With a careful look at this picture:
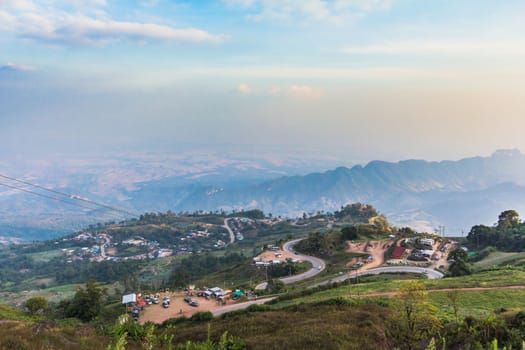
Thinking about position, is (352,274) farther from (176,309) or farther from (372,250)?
(176,309)

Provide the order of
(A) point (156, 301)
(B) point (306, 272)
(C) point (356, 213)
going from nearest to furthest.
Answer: (A) point (156, 301), (B) point (306, 272), (C) point (356, 213)

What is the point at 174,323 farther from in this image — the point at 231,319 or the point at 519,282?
the point at 519,282

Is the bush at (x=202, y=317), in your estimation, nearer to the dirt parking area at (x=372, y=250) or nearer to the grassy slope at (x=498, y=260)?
the grassy slope at (x=498, y=260)

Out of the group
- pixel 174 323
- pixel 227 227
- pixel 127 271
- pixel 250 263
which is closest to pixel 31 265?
pixel 127 271

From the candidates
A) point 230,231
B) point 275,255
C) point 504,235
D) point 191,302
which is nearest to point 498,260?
point 504,235

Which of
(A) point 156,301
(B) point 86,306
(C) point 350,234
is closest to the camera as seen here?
(B) point 86,306

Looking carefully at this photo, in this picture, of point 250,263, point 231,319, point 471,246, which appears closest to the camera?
point 231,319

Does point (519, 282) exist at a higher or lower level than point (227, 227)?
higher
